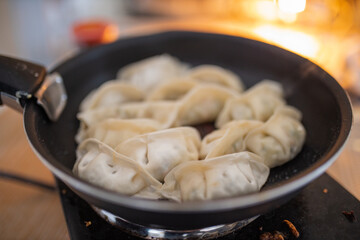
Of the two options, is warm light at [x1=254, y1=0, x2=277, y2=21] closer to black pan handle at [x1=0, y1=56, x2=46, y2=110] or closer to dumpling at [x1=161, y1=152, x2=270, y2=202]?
dumpling at [x1=161, y1=152, x2=270, y2=202]

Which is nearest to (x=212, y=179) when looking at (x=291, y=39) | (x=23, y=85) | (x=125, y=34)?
(x=23, y=85)

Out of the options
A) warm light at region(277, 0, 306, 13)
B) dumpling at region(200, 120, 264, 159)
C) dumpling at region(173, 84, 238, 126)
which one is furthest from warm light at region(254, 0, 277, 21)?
dumpling at region(200, 120, 264, 159)

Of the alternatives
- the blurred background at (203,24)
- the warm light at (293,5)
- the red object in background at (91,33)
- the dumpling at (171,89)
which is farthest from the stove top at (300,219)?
the red object in background at (91,33)

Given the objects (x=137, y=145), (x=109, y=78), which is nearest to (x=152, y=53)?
(x=109, y=78)

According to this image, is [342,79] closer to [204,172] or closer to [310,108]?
[310,108]

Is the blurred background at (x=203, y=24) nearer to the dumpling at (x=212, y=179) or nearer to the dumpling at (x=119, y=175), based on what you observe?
the dumpling at (x=212, y=179)

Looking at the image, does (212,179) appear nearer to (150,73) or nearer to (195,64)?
(150,73)
